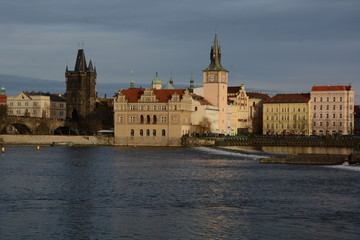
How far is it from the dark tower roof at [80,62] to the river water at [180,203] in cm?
10204

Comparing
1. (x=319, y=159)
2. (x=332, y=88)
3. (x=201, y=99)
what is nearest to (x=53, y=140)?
(x=201, y=99)

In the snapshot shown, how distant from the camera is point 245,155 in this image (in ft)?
304

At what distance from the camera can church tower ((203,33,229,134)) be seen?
5684 inches

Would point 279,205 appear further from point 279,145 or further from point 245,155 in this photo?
point 279,145

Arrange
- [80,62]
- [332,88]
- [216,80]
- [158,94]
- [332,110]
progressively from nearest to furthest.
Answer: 1. [158,94]
2. [216,80]
3. [332,110]
4. [332,88]
5. [80,62]

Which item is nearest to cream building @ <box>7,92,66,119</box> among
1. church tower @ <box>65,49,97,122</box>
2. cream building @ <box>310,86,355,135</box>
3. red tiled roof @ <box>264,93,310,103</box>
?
church tower @ <box>65,49,97,122</box>

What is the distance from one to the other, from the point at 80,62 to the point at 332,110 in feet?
200

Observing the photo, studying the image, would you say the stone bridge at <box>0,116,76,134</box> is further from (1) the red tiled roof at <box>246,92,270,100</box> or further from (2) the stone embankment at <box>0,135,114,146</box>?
(1) the red tiled roof at <box>246,92,270,100</box>

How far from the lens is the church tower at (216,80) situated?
144 meters

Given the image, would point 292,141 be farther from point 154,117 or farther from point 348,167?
point 348,167

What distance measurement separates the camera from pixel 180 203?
138 ft

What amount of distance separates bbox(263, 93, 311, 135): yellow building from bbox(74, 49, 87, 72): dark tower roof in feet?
147

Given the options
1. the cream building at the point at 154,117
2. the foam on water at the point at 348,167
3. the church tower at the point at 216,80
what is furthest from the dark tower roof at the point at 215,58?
the foam on water at the point at 348,167

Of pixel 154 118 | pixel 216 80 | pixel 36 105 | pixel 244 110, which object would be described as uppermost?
pixel 216 80
